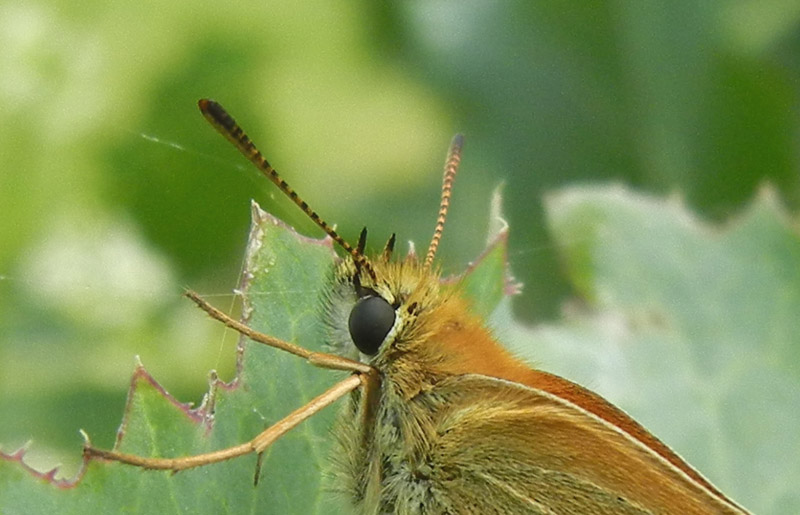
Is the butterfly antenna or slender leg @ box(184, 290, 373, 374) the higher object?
the butterfly antenna

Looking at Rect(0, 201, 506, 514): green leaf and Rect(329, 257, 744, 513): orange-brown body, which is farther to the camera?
Rect(329, 257, 744, 513): orange-brown body

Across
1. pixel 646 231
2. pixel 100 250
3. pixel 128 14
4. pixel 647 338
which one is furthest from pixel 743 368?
pixel 128 14

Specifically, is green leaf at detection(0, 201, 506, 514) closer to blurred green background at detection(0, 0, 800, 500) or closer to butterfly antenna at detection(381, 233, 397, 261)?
butterfly antenna at detection(381, 233, 397, 261)

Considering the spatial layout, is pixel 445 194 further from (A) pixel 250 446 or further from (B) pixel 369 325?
(A) pixel 250 446

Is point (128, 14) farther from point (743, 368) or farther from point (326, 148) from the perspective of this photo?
point (743, 368)

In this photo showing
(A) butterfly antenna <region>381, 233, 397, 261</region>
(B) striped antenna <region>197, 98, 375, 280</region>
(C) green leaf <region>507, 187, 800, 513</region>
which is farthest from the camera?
(C) green leaf <region>507, 187, 800, 513</region>

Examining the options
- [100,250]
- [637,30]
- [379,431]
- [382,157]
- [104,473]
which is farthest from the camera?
[637,30]

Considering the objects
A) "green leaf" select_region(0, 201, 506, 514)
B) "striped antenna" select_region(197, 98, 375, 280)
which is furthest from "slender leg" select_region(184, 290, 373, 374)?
"striped antenna" select_region(197, 98, 375, 280)

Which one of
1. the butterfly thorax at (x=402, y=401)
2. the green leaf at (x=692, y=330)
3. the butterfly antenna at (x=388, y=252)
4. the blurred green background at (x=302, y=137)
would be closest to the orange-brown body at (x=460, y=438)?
the butterfly thorax at (x=402, y=401)
